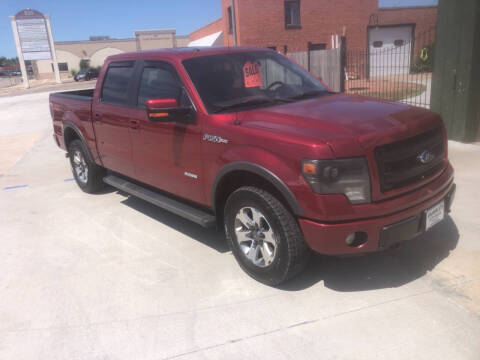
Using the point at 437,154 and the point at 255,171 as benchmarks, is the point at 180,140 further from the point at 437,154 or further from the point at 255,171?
the point at 437,154

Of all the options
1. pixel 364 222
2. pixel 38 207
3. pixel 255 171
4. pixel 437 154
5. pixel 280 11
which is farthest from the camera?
pixel 280 11

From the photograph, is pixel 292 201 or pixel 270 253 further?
pixel 270 253

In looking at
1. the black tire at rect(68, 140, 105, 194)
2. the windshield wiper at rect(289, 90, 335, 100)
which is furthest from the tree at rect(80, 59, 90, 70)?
the windshield wiper at rect(289, 90, 335, 100)

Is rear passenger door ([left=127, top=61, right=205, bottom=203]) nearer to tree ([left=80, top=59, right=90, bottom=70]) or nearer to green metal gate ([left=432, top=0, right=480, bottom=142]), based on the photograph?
green metal gate ([left=432, top=0, right=480, bottom=142])

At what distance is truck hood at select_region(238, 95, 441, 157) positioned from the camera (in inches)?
119

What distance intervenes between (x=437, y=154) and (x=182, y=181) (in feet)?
7.40

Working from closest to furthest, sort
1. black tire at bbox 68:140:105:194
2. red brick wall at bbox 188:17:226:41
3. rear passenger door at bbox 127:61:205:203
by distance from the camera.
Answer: rear passenger door at bbox 127:61:205:203
black tire at bbox 68:140:105:194
red brick wall at bbox 188:17:226:41

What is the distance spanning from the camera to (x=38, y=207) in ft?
20.0

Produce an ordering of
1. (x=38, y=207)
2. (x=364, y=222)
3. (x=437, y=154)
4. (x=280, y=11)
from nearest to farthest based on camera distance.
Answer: (x=364, y=222), (x=437, y=154), (x=38, y=207), (x=280, y=11)

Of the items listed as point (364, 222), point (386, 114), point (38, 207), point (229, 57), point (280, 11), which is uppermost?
point (280, 11)

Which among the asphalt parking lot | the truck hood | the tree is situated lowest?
the asphalt parking lot

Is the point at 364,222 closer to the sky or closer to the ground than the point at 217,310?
closer to the sky

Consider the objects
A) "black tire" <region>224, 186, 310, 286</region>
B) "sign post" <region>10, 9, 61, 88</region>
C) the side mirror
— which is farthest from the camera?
"sign post" <region>10, 9, 61, 88</region>

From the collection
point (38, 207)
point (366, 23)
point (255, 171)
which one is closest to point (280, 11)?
point (366, 23)
